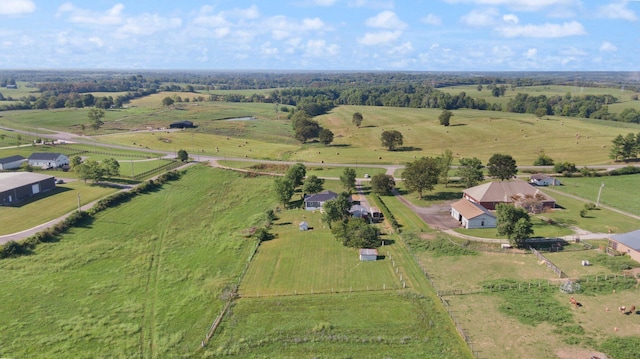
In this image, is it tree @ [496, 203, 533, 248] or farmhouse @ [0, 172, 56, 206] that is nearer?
tree @ [496, 203, 533, 248]

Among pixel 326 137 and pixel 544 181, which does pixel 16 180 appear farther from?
pixel 544 181

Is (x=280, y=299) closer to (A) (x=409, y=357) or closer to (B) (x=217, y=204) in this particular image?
(A) (x=409, y=357)

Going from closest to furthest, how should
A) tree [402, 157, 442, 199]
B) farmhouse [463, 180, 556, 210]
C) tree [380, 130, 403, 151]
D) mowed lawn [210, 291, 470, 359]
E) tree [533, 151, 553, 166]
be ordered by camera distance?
1. mowed lawn [210, 291, 470, 359]
2. farmhouse [463, 180, 556, 210]
3. tree [402, 157, 442, 199]
4. tree [533, 151, 553, 166]
5. tree [380, 130, 403, 151]

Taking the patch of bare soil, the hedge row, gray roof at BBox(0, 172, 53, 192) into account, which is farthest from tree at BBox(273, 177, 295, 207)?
the patch of bare soil

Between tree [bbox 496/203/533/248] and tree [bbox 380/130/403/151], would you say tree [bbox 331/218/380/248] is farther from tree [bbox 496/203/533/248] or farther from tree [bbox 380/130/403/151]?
tree [bbox 380/130/403/151]

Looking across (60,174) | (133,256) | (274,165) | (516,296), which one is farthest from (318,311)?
(60,174)

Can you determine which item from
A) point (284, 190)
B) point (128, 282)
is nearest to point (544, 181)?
point (284, 190)

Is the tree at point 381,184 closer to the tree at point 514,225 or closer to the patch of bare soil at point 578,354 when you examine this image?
the tree at point 514,225
